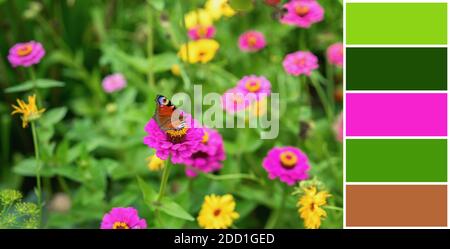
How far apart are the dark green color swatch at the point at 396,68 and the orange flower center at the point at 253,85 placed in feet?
0.61

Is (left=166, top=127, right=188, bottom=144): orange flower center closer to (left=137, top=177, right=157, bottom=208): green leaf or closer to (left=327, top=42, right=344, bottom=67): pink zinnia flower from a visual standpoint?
(left=137, top=177, right=157, bottom=208): green leaf

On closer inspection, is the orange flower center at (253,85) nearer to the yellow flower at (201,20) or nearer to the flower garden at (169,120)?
the flower garden at (169,120)

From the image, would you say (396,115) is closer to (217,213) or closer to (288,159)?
(288,159)

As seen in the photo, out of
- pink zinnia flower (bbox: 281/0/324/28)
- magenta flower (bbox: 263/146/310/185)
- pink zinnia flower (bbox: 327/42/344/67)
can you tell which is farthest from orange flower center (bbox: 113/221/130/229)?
pink zinnia flower (bbox: 327/42/344/67)

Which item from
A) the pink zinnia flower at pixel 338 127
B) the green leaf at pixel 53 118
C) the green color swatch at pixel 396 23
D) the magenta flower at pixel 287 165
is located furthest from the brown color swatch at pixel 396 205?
the green leaf at pixel 53 118

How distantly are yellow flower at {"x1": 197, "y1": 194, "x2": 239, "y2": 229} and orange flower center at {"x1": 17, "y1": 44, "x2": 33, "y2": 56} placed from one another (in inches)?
15.4

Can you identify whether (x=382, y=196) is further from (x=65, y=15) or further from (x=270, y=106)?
(x=65, y=15)

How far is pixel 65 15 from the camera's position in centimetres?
156

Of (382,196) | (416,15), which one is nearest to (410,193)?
(382,196)

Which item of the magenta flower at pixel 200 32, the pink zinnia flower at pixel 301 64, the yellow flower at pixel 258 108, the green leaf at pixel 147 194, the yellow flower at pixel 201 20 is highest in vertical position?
the yellow flower at pixel 201 20

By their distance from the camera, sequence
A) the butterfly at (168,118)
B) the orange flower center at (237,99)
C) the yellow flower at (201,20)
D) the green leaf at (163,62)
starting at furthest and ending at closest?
the yellow flower at (201,20) < the green leaf at (163,62) < the orange flower center at (237,99) < the butterfly at (168,118)

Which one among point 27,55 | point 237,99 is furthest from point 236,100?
point 27,55

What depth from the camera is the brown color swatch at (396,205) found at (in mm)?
866

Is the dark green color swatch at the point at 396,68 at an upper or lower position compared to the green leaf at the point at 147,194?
upper
